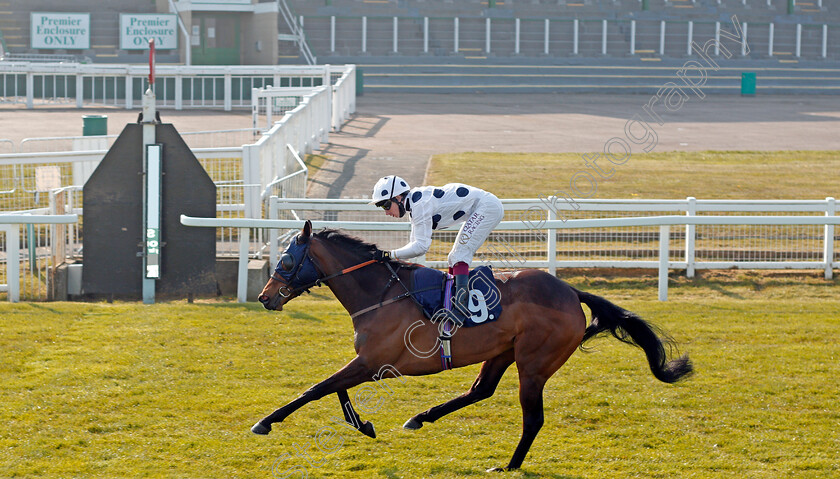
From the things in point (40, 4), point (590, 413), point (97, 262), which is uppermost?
point (40, 4)

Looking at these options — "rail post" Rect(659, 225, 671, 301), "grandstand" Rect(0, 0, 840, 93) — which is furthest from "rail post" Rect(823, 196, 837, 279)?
"grandstand" Rect(0, 0, 840, 93)

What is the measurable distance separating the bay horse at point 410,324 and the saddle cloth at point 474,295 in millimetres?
52

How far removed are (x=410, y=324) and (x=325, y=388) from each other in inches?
26.1

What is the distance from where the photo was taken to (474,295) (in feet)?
19.2

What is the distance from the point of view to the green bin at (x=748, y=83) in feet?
111

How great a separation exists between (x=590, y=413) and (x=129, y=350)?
381cm

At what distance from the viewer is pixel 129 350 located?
307 inches

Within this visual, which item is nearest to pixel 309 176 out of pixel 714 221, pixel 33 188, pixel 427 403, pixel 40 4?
pixel 33 188

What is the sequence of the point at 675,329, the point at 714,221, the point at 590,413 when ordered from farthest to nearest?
the point at 714,221
the point at 675,329
the point at 590,413

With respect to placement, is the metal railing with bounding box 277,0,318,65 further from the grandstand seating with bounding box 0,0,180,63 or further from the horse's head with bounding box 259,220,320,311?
the horse's head with bounding box 259,220,320,311

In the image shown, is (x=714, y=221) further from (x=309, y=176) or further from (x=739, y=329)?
(x=309, y=176)

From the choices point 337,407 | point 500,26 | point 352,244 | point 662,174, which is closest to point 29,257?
point 337,407

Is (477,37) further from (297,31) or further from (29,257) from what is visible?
(29,257)

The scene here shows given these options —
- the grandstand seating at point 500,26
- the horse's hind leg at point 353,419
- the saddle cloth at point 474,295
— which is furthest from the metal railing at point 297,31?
the horse's hind leg at point 353,419
